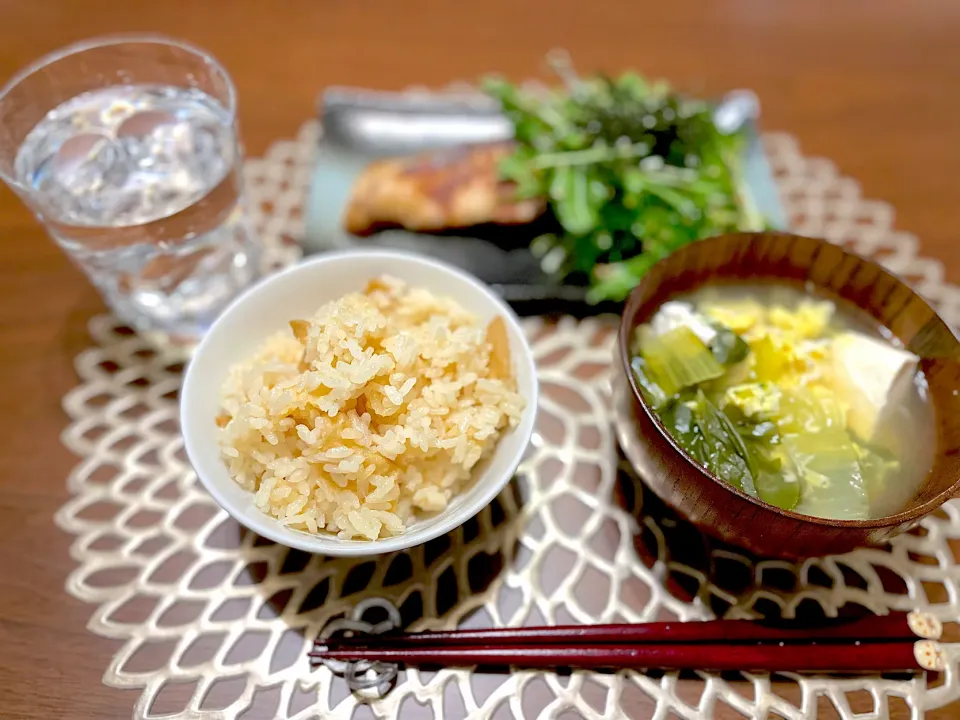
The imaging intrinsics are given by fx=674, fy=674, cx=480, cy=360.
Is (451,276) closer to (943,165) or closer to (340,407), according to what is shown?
(340,407)

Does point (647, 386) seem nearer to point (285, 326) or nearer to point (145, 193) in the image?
point (285, 326)

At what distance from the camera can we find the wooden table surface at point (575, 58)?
2062 millimetres

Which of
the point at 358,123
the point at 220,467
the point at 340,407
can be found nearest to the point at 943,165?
the point at 358,123

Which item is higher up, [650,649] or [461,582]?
[650,649]

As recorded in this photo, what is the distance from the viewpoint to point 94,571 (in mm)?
1499

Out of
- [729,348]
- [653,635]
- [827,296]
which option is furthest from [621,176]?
[653,635]

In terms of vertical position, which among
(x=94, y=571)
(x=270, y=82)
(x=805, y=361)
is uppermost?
(x=805, y=361)

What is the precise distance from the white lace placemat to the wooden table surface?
0.48 m

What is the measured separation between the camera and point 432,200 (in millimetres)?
2178

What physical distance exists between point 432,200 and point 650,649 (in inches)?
57.3

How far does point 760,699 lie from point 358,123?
209 cm

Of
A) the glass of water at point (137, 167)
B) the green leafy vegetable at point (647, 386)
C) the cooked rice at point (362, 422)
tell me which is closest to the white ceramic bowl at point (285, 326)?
the cooked rice at point (362, 422)

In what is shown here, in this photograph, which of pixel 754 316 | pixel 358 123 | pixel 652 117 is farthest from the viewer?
pixel 358 123

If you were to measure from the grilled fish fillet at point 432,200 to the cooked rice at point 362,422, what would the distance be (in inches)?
29.6
